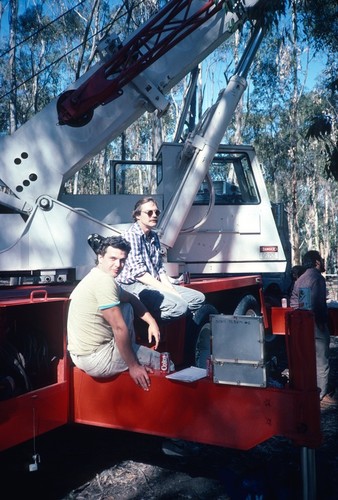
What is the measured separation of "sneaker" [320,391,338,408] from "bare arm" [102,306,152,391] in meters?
2.99

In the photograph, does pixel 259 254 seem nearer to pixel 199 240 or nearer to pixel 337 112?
pixel 199 240

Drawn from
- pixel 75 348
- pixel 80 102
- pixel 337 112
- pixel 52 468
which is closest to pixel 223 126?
pixel 80 102

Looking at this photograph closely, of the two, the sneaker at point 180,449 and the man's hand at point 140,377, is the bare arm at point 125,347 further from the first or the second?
the sneaker at point 180,449

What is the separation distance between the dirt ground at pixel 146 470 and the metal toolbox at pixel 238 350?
2.15 feet

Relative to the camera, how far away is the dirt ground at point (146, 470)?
3400mm

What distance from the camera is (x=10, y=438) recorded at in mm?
3020

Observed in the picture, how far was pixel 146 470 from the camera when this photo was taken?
3961mm

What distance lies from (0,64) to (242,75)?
76.3ft

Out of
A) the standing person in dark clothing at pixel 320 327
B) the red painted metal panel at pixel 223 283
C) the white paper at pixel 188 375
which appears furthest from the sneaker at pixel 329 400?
the white paper at pixel 188 375

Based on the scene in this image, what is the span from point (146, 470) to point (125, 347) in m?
1.27

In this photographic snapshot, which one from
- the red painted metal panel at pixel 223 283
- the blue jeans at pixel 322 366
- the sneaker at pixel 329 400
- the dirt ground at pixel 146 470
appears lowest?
the dirt ground at pixel 146 470

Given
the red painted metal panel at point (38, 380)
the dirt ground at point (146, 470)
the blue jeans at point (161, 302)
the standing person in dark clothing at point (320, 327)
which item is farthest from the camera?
the standing person in dark clothing at point (320, 327)

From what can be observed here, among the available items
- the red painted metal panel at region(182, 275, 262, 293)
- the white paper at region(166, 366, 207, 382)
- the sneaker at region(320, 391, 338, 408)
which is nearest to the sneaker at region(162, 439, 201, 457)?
the white paper at region(166, 366, 207, 382)

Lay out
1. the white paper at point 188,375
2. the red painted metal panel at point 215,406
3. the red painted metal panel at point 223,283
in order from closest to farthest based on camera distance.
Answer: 1. the red painted metal panel at point 215,406
2. the white paper at point 188,375
3. the red painted metal panel at point 223,283
